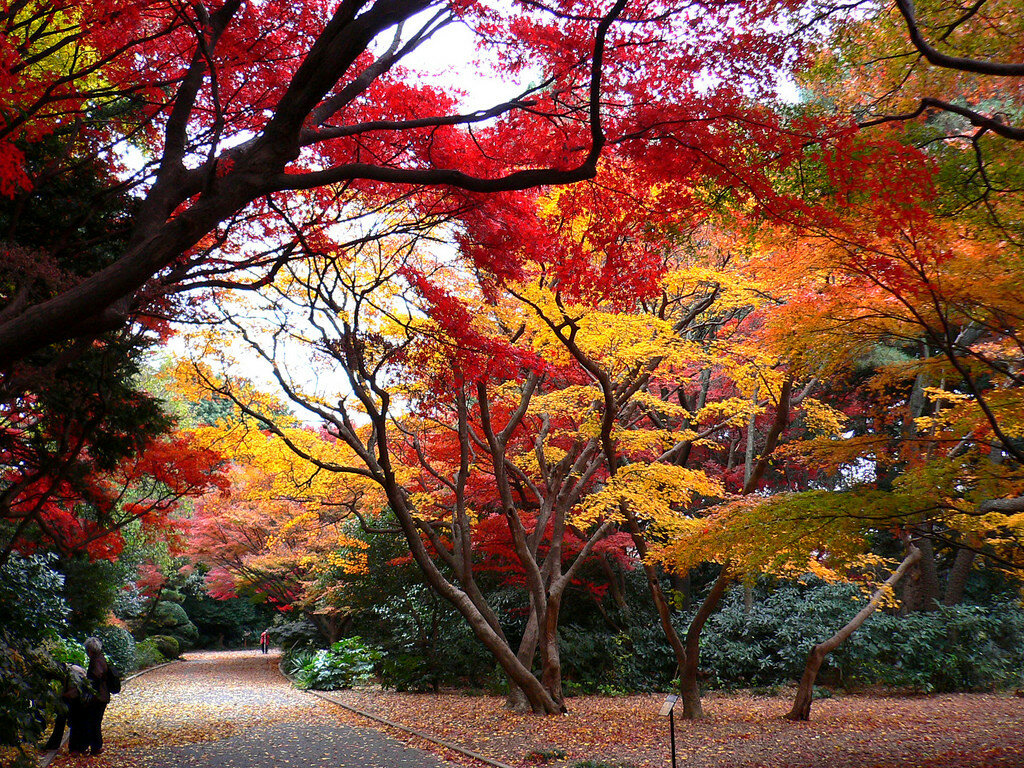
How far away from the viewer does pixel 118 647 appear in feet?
58.9

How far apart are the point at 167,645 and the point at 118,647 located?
10133 mm

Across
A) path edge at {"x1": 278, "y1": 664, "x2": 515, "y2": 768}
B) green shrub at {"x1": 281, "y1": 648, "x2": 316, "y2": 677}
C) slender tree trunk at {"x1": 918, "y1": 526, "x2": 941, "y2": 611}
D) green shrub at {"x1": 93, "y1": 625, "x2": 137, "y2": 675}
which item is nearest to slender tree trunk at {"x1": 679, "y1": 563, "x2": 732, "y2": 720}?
path edge at {"x1": 278, "y1": 664, "x2": 515, "y2": 768}

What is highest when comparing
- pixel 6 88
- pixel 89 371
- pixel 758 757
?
pixel 6 88

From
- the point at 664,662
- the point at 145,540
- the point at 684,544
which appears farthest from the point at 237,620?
the point at 684,544

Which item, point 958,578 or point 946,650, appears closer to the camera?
point 946,650

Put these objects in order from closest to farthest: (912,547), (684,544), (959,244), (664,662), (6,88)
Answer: (6,88) < (959,244) < (684,544) < (912,547) < (664,662)

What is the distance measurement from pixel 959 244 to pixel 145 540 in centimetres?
1705

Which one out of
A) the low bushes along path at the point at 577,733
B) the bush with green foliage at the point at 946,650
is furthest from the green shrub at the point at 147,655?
the bush with green foliage at the point at 946,650

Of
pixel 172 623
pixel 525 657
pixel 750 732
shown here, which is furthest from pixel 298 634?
pixel 750 732

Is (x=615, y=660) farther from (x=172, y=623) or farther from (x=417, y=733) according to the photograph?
(x=172, y=623)

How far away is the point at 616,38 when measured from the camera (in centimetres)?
502

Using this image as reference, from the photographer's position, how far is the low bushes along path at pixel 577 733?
7.36 m

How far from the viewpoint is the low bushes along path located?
736 cm

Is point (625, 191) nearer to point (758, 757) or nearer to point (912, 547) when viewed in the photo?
point (758, 757)
